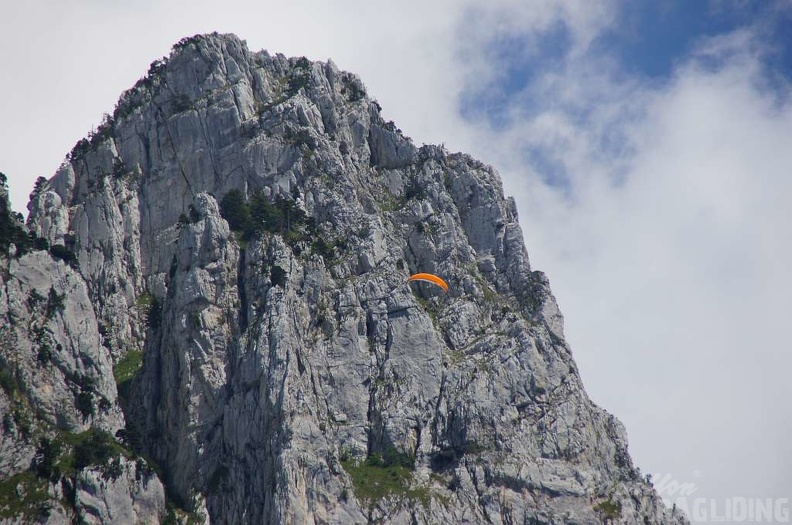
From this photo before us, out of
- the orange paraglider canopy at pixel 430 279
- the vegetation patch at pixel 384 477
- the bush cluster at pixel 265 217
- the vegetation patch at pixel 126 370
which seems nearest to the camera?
the vegetation patch at pixel 384 477

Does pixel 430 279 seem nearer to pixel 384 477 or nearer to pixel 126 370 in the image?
pixel 384 477

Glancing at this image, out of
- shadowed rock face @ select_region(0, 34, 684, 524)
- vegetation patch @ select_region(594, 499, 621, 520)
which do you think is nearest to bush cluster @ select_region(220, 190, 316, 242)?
shadowed rock face @ select_region(0, 34, 684, 524)

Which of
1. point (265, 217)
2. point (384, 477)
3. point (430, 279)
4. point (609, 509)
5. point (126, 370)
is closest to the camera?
point (384, 477)

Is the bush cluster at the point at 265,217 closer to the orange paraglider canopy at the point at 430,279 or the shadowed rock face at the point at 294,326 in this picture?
the shadowed rock face at the point at 294,326

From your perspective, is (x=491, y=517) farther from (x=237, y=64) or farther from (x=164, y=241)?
(x=237, y=64)

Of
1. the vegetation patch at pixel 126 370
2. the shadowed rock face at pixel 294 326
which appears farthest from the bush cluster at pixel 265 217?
the vegetation patch at pixel 126 370

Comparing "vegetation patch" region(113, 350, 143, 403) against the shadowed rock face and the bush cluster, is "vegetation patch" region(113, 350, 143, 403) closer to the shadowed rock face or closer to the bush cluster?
the shadowed rock face

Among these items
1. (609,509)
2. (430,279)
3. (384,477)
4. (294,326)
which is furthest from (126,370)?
(609,509)

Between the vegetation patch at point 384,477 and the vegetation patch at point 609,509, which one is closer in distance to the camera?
the vegetation patch at point 384,477
